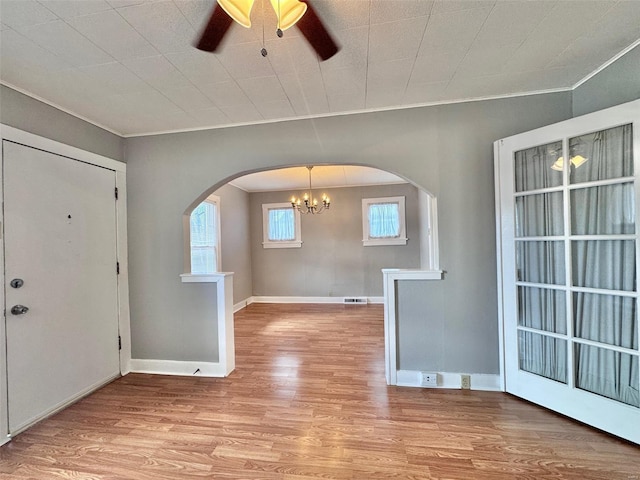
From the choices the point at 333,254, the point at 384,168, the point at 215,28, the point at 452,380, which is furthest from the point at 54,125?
the point at 333,254

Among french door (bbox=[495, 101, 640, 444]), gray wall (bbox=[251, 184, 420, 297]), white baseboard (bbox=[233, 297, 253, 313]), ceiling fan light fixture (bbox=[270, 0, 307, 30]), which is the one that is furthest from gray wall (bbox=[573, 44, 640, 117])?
white baseboard (bbox=[233, 297, 253, 313])

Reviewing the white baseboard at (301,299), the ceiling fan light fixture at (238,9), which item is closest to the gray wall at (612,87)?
the ceiling fan light fixture at (238,9)

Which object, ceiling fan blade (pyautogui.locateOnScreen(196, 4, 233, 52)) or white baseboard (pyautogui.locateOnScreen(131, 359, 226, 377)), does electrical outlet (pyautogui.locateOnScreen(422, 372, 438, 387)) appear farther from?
ceiling fan blade (pyautogui.locateOnScreen(196, 4, 233, 52))

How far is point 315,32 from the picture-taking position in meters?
1.29

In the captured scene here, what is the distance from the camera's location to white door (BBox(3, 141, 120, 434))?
6.13 feet

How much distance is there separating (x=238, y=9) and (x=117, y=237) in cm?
245

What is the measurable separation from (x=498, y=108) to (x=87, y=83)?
3.14 m

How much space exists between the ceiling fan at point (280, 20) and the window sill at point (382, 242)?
4.44 metres

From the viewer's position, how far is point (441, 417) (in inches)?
76.0

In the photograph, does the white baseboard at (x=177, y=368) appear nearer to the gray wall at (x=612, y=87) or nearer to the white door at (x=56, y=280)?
the white door at (x=56, y=280)

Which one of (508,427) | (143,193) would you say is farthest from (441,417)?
(143,193)

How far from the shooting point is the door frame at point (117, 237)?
5.87ft

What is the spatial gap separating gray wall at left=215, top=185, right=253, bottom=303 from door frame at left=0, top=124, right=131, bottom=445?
6.80 ft

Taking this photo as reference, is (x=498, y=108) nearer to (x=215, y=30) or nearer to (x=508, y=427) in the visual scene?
(x=215, y=30)
